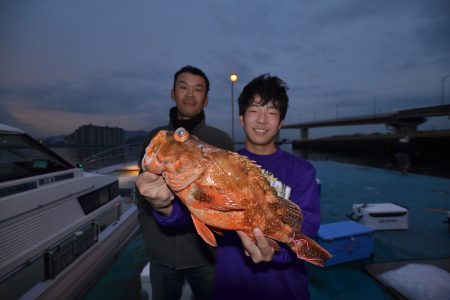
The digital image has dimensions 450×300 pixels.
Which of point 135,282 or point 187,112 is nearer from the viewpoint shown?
point 187,112

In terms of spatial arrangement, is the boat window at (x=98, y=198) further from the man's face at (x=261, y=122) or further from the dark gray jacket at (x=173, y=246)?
the man's face at (x=261, y=122)

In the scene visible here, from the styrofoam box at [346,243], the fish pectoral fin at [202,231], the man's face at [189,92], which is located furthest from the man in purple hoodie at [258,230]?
the styrofoam box at [346,243]

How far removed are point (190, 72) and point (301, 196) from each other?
2525 mm

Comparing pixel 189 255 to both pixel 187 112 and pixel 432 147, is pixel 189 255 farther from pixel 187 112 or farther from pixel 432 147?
pixel 432 147

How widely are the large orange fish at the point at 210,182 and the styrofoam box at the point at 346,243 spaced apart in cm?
359

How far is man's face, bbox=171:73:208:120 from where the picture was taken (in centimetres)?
341

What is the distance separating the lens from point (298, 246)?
6.84ft

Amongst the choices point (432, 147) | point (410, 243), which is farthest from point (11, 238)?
point (432, 147)

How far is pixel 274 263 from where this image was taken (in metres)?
2.32

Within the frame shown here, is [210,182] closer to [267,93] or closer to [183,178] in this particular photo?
[183,178]

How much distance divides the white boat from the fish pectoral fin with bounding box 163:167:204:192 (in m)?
2.71

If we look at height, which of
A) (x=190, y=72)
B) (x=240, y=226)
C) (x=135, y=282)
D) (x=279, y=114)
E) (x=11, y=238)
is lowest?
(x=135, y=282)

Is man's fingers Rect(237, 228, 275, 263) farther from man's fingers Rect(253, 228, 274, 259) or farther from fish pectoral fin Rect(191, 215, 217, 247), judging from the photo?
fish pectoral fin Rect(191, 215, 217, 247)

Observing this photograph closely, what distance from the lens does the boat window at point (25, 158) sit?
384cm
